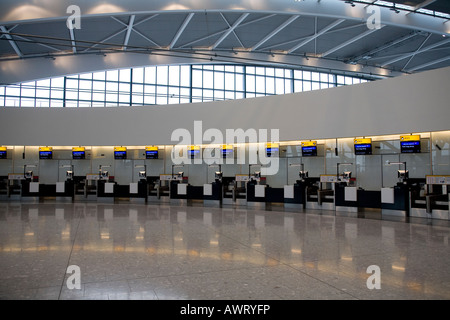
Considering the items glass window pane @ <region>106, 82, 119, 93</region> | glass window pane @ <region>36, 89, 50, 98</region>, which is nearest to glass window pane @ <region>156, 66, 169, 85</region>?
glass window pane @ <region>106, 82, 119, 93</region>

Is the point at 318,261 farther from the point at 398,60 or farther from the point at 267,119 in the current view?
the point at 398,60

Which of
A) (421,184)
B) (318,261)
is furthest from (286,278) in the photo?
(421,184)

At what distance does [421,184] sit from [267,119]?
5.64 metres

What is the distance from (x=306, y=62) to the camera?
20.3 meters

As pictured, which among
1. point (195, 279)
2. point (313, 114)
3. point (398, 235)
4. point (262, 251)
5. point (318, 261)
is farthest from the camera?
point (313, 114)

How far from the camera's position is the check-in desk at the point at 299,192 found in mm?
11664

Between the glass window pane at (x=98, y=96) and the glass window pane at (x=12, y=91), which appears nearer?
the glass window pane at (x=12, y=91)

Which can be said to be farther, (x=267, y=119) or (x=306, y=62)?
(x=306, y=62)

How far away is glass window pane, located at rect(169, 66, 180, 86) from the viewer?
2047cm

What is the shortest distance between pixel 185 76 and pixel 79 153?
28.5 ft

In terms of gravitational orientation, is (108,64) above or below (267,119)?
above

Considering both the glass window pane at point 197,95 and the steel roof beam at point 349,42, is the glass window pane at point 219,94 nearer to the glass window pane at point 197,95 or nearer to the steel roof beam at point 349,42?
the glass window pane at point 197,95

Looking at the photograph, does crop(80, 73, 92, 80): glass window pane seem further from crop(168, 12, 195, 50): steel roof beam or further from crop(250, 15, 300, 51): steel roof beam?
crop(250, 15, 300, 51): steel roof beam

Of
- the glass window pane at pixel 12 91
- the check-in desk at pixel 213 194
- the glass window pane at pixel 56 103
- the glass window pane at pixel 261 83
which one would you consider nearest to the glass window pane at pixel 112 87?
the glass window pane at pixel 56 103
